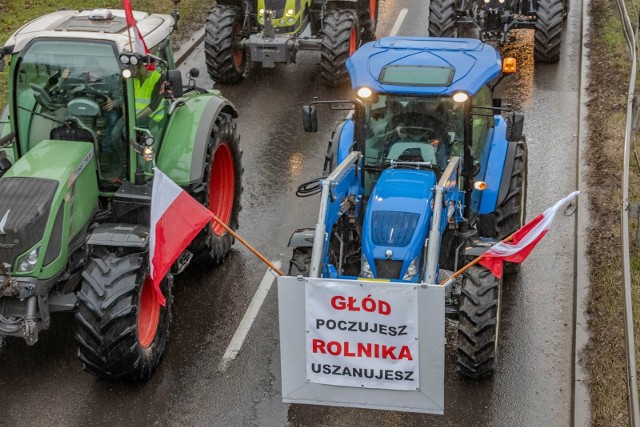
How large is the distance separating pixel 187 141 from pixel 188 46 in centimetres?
802

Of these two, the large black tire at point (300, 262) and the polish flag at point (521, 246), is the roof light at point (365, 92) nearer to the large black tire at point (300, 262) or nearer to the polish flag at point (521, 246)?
the large black tire at point (300, 262)

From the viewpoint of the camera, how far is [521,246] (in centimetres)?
866

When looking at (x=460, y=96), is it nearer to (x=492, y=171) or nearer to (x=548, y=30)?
(x=492, y=171)

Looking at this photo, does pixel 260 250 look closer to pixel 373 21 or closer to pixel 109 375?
pixel 109 375

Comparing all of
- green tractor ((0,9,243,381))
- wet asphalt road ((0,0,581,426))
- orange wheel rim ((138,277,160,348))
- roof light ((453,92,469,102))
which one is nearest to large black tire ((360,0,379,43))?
wet asphalt road ((0,0,581,426))

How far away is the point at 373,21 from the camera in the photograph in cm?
1788

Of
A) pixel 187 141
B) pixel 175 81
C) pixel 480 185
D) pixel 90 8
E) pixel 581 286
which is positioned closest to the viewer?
pixel 175 81

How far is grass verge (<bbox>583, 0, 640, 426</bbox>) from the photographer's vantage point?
363 inches

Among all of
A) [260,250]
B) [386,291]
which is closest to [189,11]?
[260,250]

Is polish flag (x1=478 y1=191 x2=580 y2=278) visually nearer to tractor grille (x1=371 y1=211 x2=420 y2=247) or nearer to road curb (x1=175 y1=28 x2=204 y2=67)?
tractor grille (x1=371 y1=211 x2=420 y2=247)

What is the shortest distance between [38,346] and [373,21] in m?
9.95

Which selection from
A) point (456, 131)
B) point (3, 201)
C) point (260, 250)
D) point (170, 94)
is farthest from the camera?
point (260, 250)

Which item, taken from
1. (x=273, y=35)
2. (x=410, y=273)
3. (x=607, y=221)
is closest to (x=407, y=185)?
(x=410, y=273)

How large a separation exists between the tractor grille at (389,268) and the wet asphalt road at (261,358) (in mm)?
1225
